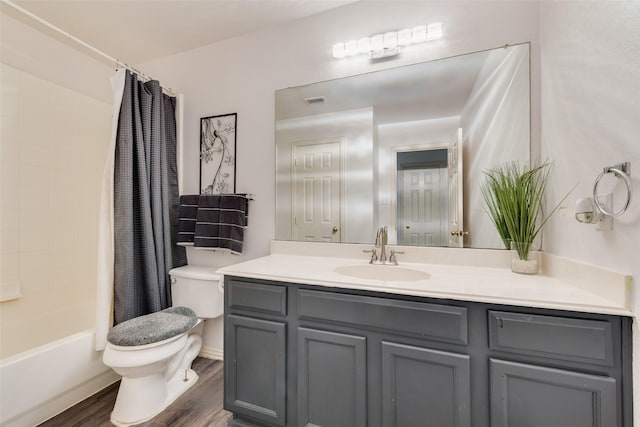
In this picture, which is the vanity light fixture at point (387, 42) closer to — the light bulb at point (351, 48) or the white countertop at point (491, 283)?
the light bulb at point (351, 48)

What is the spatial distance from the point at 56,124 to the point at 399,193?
2466mm

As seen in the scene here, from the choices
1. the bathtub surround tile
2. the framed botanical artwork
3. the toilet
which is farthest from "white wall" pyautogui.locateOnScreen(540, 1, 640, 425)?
the bathtub surround tile

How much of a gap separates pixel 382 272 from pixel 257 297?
2.23 feet

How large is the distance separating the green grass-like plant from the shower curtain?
2.11 m

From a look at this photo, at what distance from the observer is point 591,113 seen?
3.15 feet

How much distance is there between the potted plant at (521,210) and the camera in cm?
125

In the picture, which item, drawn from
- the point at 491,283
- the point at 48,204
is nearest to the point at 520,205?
the point at 491,283

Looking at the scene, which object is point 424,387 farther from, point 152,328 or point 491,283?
point 152,328

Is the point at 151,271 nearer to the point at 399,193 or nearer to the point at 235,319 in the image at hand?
the point at 235,319

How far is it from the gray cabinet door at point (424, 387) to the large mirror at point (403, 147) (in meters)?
0.69

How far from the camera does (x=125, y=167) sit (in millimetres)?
1733

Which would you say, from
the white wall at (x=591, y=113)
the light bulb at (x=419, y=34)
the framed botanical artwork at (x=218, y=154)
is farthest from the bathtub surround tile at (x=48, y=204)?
the white wall at (x=591, y=113)

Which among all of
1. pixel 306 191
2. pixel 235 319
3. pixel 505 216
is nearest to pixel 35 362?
pixel 235 319

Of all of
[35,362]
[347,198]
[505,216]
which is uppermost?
[347,198]
